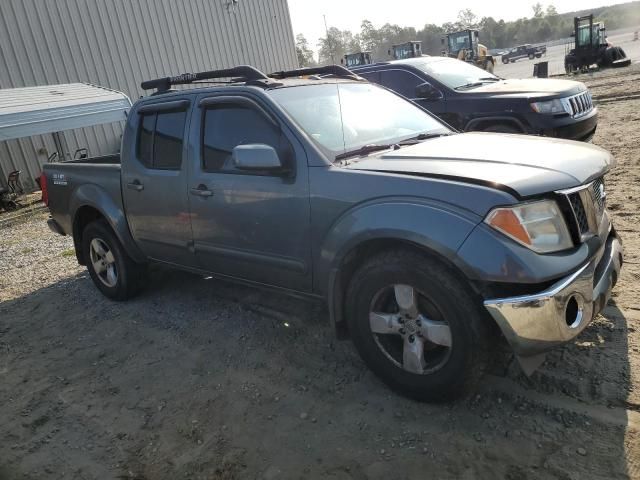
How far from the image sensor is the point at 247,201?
3.43 metres

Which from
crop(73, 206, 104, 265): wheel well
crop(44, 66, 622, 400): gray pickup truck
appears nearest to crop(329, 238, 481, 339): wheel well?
crop(44, 66, 622, 400): gray pickup truck

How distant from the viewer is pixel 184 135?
3926mm

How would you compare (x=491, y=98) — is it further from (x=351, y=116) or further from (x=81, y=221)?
(x=81, y=221)

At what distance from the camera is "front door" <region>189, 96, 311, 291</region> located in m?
3.21

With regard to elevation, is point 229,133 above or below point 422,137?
above

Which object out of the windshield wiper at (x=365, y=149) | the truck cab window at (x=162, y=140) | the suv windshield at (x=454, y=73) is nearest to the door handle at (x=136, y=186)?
the truck cab window at (x=162, y=140)

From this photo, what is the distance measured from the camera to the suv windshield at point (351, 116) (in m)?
3.35

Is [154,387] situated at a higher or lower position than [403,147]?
lower

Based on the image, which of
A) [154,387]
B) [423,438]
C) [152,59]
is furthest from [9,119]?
[423,438]

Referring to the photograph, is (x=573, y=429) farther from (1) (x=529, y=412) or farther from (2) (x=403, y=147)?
(2) (x=403, y=147)

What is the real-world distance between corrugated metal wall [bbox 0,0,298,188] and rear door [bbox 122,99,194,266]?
11.4m

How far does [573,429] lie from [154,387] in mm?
2571

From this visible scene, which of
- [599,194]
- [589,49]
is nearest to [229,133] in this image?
[599,194]

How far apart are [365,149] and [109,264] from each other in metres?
3.05
